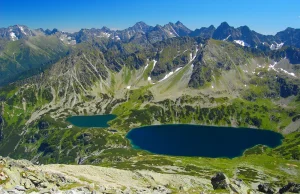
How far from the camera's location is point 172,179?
10831cm

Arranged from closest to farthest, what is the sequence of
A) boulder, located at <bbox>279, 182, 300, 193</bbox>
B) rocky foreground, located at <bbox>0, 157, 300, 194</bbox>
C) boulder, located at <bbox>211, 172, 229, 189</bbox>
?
rocky foreground, located at <bbox>0, 157, 300, 194</bbox> → boulder, located at <bbox>279, 182, 300, 193</bbox> → boulder, located at <bbox>211, 172, 229, 189</bbox>

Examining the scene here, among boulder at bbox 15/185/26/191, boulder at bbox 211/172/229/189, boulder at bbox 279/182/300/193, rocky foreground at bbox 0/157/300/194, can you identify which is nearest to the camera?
boulder at bbox 15/185/26/191

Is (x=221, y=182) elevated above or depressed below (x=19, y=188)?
below

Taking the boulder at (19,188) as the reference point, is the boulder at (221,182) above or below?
below

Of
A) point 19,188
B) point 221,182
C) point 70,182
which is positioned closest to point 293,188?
point 221,182

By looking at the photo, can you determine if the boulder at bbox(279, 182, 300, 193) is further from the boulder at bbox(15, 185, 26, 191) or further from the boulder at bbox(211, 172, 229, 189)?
the boulder at bbox(15, 185, 26, 191)

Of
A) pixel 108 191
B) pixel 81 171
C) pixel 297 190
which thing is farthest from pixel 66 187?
pixel 297 190

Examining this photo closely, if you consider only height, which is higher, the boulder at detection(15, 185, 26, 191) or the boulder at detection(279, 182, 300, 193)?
the boulder at detection(15, 185, 26, 191)

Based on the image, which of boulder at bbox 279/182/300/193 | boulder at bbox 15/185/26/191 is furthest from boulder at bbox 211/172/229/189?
boulder at bbox 15/185/26/191

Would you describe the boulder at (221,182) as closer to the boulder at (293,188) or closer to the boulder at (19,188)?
the boulder at (293,188)

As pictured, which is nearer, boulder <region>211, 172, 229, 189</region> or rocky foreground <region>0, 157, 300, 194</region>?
rocky foreground <region>0, 157, 300, 194</region>

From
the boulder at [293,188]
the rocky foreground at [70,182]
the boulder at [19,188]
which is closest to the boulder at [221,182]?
the rocky foreground at [70,182]

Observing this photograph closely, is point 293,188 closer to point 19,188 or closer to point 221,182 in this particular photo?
point 221,182

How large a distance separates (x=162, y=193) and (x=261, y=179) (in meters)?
148
